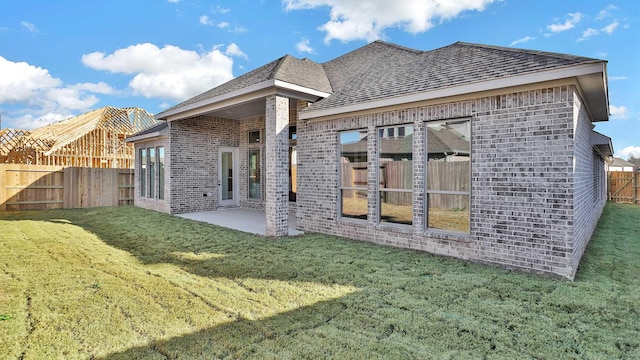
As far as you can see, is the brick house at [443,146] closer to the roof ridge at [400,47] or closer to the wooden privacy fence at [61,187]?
the roof ridge at [400,47]

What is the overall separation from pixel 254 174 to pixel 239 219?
282 centimetres

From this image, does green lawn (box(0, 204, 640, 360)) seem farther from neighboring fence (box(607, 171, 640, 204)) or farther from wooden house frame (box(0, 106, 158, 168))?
wooden house frame (box(0, 106, 158, 168))

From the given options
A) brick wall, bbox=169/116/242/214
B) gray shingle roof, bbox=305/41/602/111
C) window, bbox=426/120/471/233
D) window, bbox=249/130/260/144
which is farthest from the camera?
window, bbox=249/130/260/144

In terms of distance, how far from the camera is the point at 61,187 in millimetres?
13539

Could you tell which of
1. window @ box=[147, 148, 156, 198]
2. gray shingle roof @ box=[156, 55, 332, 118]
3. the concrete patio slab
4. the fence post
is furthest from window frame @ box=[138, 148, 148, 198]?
the fence post

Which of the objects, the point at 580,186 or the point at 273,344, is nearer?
the point at 273,344

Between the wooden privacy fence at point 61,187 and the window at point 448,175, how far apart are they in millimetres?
14363

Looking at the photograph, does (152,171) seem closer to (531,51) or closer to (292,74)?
(292,74)

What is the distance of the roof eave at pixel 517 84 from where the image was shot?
439 cm

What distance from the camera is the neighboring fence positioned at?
18047 millimetres

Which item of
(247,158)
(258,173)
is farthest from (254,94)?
(247,158)

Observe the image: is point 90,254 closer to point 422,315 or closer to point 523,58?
point 422,315

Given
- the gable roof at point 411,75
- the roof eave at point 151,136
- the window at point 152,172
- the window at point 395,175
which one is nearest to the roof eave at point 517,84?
the gable roof at point 411,75

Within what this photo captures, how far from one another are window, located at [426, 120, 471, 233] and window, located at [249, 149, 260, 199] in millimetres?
7500
